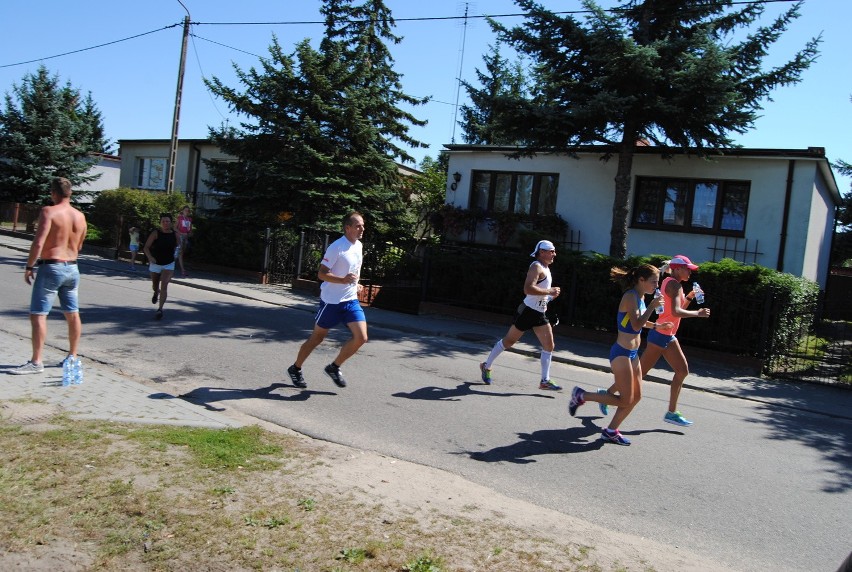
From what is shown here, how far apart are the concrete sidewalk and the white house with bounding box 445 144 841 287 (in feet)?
20.9

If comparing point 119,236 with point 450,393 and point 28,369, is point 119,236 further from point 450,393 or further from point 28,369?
point 450,393

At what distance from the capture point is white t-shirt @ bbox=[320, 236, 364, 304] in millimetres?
6949

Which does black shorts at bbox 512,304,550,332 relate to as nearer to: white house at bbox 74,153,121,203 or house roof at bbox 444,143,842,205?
house roof at bbox 444,143,842,205

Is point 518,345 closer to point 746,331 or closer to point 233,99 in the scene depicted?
point 746,331

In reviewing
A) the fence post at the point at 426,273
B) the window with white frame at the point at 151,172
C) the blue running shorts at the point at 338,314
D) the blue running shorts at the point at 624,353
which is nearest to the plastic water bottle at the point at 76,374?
the blue running shorts at the point at 338,314

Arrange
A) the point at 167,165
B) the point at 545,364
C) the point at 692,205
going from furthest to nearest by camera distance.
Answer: the point at 167,165 → the point at 692,205 → the point at 545,364

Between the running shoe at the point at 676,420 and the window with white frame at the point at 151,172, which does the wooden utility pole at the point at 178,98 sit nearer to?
the window with white frame at the point at 151,172

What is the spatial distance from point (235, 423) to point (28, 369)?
8.01 ft

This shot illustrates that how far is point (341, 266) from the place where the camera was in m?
6.96

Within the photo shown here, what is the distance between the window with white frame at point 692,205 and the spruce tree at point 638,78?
79.1 inches

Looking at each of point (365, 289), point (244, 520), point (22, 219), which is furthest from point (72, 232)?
point (22, 219)

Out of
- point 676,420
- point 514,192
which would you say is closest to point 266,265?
point 514,192

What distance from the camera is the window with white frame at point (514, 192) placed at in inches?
801

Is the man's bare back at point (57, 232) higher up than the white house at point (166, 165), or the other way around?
the white house at point (166, 165)
